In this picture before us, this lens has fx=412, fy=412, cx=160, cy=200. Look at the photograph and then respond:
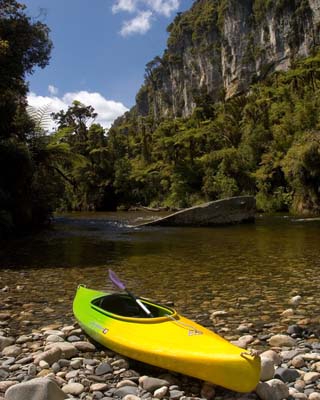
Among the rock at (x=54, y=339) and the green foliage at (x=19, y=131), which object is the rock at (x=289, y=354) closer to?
the rock at (x=54, y=339)

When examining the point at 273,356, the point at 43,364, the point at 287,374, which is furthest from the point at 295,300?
the point at 43,364

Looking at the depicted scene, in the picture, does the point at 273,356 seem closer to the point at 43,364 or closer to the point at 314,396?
the point at 314,396

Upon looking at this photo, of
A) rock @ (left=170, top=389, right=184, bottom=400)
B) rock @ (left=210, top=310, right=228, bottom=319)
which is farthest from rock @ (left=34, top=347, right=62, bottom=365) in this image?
rock @ (left=210, top=310, right=228, bottom=319)

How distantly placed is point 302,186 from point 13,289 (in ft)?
73.4

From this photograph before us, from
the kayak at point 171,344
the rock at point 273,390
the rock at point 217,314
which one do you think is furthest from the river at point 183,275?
the rock at point 273,390

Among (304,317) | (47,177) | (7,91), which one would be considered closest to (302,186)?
(47,177)

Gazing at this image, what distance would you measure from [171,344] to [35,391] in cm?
109

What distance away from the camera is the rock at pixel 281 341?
397 centimetres

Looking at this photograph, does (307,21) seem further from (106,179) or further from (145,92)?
(145,92)

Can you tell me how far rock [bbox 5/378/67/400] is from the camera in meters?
2.71

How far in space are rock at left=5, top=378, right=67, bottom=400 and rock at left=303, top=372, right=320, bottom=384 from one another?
184cm

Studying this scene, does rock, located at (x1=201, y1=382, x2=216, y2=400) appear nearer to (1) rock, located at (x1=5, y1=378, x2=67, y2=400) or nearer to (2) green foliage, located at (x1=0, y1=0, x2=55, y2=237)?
(1) rock, located at (x1=5, y1=378, x2=67, y2=400)

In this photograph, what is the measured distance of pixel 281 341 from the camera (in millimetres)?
3986

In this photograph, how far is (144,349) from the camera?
134 inches
